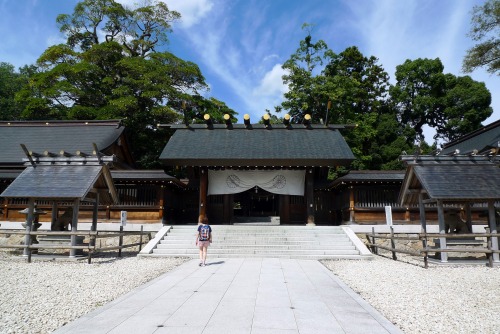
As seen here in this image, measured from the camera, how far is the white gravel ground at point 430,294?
179 inches

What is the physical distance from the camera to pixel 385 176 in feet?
52.4

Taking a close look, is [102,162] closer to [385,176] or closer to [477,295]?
[477,295]

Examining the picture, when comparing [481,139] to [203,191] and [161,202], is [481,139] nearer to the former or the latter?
[203,191]

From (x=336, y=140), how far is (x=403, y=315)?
13344 millimetres

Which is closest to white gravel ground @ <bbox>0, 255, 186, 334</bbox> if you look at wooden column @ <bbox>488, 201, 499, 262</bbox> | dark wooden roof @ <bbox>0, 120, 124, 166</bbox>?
wooden column @ <bbox>488, 201, 499, 262</bbox>

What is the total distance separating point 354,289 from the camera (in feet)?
21.8

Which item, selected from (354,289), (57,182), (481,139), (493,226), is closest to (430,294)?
(354,289)

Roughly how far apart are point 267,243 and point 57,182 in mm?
7953

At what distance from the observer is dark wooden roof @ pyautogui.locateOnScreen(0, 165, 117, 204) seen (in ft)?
34.7

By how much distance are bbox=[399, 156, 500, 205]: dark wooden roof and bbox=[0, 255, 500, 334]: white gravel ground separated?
2.18m

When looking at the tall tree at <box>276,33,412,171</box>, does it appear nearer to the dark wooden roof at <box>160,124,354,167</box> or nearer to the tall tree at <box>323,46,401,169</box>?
the tall tree at <box>323,46,401,169</box>

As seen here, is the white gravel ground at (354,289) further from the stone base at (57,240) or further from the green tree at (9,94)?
the green tree at (9,94)

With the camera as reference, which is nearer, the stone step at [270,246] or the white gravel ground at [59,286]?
the white gravel ground at [59,286]

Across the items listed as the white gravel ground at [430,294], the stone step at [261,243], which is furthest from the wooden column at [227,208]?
the white gravel ground at [430,294]
